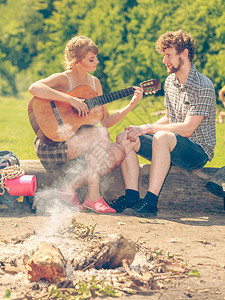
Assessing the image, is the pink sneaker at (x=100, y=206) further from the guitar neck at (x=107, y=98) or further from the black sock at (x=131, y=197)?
the guitar neck at (x=107, y=98)

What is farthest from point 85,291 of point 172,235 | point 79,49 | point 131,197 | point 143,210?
point 79,49

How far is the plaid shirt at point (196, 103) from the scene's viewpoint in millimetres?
4746

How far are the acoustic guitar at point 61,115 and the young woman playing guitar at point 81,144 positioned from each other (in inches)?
1.1

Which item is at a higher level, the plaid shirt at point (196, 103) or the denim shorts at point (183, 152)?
the plaid shirt at point (196, 103)

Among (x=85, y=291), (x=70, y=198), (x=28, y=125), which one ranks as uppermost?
(x=28, y=125)

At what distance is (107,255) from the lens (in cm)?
327

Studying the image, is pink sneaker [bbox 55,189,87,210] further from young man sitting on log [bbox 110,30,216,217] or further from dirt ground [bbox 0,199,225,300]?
young man sitting on log [bbox 110,30,216,217]

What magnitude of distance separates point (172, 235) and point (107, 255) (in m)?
0.98

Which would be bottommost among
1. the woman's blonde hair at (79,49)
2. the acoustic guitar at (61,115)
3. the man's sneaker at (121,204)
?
the man's sneaker at (121,204)

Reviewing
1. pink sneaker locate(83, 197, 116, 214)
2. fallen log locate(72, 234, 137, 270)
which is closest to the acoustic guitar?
pink sneaker locate(83, 197, 116, 214)

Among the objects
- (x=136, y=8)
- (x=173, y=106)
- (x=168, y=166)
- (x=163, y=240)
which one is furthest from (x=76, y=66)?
(x=136, y=8)

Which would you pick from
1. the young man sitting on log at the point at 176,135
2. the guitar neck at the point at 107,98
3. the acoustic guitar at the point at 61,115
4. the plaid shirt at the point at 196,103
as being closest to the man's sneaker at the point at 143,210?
the young man sitting on log at the point at 176,135

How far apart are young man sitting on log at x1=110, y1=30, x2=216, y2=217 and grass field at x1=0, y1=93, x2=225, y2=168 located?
1788 millimetres

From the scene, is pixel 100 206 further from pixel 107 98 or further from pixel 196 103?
pixel 196 103
